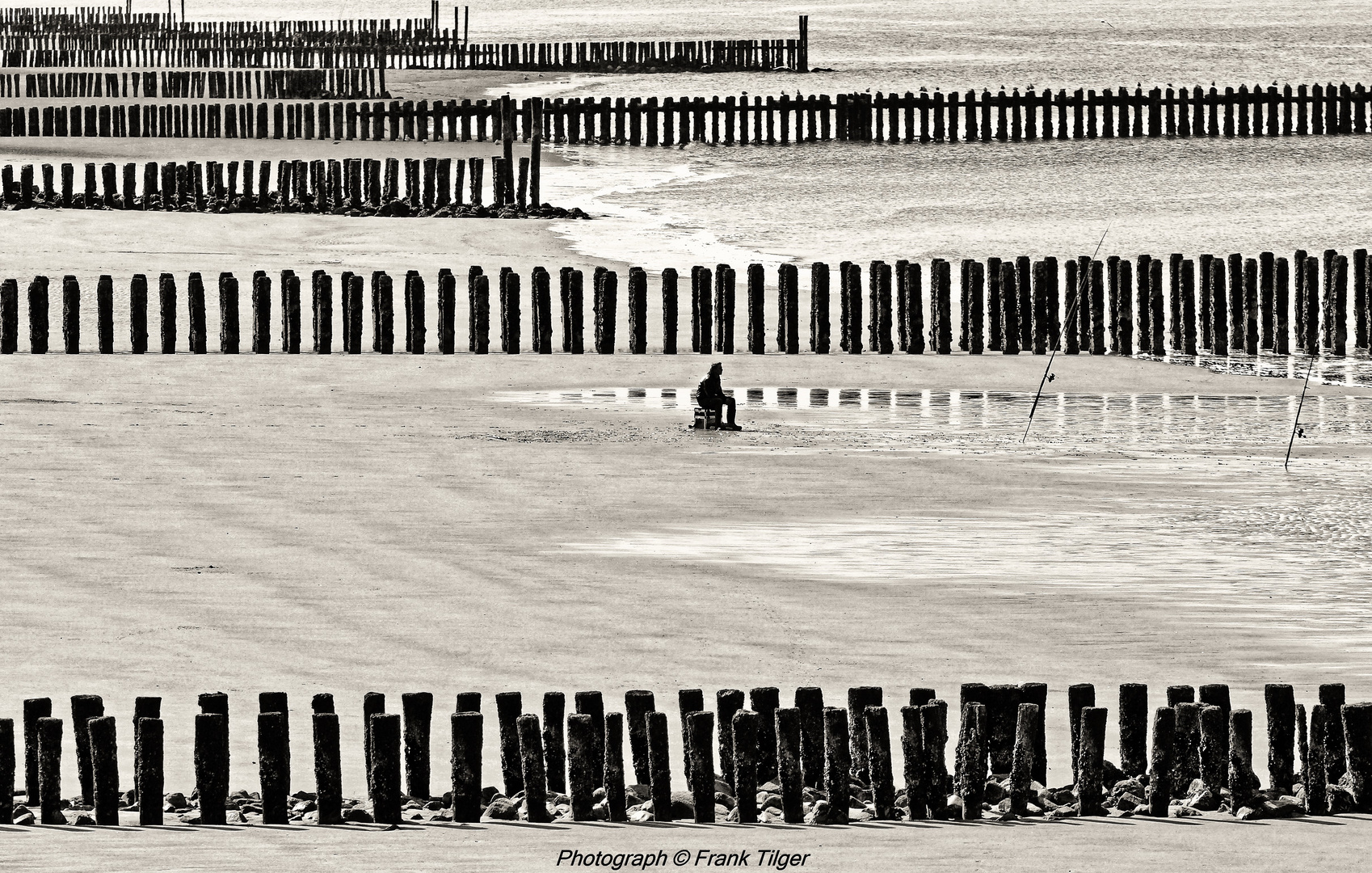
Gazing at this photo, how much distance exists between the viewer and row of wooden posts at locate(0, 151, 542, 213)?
92.8 feet

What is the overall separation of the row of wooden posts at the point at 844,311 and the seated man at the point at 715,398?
3368 mm

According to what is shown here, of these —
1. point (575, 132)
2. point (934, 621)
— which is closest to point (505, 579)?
point (934, 621)

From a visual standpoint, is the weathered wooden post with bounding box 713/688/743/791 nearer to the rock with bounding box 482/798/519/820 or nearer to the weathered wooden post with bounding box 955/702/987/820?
the rock with bounding box 482/798/519/820

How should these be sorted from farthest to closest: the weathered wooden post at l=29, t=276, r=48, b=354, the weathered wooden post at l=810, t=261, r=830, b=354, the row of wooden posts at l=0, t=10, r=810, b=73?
the row of wooden posts at l=0, t=10, r=810, b=73 → the weathered wooden post at l=810, t=261, r=830, b=354 → the weathered wooden post at l=29, t=276, r=48, b=354

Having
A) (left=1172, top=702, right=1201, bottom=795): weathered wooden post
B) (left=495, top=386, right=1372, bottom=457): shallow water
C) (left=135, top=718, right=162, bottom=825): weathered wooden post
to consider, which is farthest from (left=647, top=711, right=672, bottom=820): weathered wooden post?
(left=495, top=386, right=1372, bottom=457): shallow water

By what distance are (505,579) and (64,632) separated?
194 cm

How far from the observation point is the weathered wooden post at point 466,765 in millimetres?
6863

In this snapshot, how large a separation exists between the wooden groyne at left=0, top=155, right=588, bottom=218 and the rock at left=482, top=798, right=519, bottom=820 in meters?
21.6

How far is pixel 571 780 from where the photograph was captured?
7027mm

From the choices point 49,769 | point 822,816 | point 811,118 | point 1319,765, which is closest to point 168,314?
point 49,769

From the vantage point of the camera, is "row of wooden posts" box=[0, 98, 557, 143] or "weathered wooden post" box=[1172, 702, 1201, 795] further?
"row of wooden posts" box=[0, 98, 557, 143]

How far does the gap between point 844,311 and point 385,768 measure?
38.4 ft

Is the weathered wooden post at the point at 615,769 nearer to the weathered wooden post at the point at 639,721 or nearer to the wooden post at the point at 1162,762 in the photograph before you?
the weathered wooden post at the point at 639,721

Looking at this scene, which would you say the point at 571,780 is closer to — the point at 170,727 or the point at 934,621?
the point at 170,727
